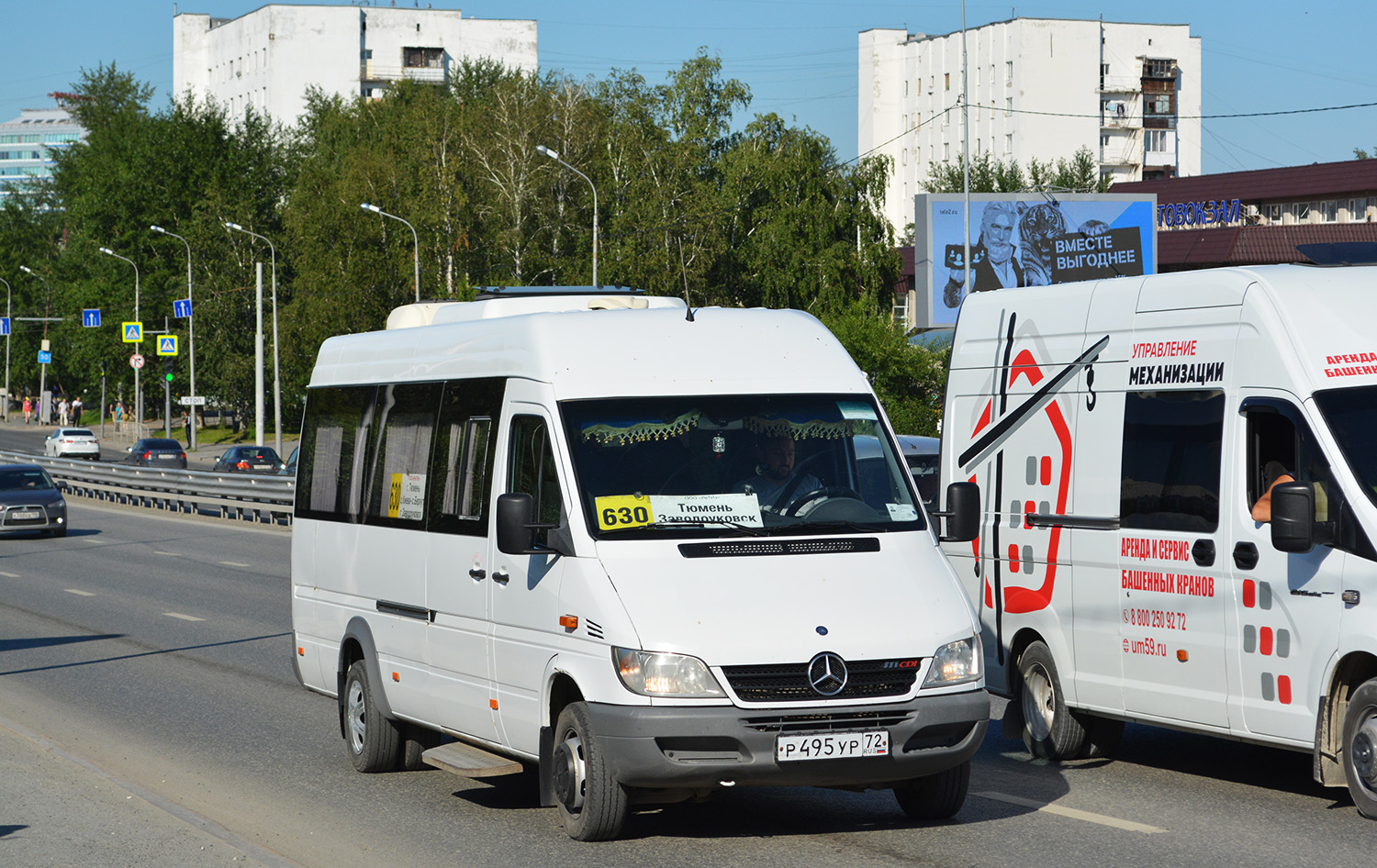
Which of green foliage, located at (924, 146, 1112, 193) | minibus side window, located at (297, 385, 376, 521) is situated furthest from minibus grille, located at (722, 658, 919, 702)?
green foliage, located at (924, 146, 1112, 193)

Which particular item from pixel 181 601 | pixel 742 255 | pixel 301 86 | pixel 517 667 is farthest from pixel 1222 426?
pixel 301 86

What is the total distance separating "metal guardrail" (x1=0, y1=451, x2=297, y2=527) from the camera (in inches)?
1379

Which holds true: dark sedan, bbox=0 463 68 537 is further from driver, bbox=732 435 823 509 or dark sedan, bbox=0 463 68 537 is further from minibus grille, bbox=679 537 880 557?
minibus grille, bbox=679 537 880 557

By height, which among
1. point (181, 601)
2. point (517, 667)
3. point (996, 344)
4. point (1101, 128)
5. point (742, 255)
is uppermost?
point (1101, 128)

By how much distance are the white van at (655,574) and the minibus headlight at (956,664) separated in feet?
0.04

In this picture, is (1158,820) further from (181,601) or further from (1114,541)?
(181,601)

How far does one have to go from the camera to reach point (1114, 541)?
916 cm

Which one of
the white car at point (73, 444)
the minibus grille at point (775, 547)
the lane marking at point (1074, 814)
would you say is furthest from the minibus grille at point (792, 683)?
the white car at point (73, 444)

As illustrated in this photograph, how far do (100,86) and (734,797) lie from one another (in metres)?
105

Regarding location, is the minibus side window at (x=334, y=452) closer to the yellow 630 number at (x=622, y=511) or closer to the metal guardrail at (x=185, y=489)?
the yellow 630 number at (x=622, y=511)

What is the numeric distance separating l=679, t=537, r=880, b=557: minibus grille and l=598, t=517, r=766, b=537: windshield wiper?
128mm

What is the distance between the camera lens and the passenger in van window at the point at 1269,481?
8.15 m

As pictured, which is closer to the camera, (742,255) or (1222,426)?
(1222,426)

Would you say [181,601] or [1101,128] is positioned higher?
[1101,128]
